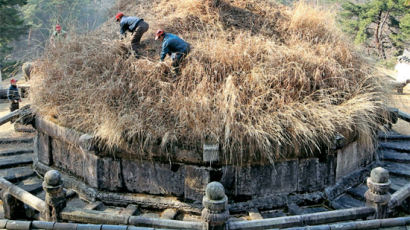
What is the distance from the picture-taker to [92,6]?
96.8ft

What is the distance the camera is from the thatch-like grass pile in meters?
4.42

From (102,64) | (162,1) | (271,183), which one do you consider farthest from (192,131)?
(162,1)

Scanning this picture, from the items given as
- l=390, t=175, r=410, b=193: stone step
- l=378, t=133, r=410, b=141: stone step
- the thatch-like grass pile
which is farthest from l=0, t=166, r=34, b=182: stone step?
l=378, t=133, r=410, b=141: stone step

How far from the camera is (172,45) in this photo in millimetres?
5305

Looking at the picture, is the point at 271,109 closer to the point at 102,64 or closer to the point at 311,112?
→ the point at 311,112

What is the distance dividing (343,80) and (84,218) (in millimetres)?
3961

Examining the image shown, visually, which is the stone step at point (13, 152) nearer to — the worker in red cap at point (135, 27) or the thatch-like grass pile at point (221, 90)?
Result: the thatch-like grass pile at point (221, 90)

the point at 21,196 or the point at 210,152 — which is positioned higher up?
the point at 210,152

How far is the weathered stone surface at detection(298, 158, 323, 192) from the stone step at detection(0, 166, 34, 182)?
408 centimetres

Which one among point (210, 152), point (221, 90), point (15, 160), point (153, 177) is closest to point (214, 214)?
point (210, 152)

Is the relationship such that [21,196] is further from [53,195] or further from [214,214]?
[214,214]

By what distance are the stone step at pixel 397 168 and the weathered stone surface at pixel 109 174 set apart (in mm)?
Answer: 4099

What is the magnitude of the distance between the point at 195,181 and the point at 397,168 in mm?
3429

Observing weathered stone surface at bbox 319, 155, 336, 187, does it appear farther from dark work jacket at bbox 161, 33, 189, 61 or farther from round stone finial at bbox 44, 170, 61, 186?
round stone finial at bbox 44, 170, 61, 186
